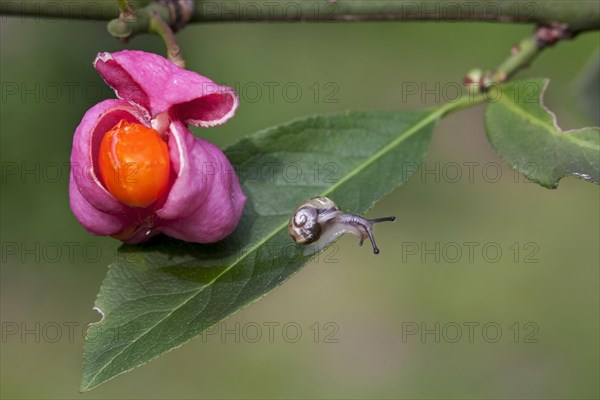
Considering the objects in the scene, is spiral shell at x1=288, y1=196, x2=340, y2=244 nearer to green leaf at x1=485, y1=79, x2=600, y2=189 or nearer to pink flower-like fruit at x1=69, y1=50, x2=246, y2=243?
pink flower-like fruit at x1=69, y1=50, x2=246, y2=243

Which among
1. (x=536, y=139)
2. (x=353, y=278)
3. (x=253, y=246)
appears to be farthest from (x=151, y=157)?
(x=353, y=278)

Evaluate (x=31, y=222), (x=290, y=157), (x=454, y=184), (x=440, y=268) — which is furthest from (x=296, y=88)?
(x=290, y=157)

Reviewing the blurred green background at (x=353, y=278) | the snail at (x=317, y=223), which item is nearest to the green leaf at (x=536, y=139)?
the snail at (x=317, y=223)

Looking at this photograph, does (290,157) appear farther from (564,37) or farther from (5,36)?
(5,36)

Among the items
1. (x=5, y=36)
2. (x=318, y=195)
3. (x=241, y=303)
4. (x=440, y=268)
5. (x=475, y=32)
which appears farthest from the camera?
(x=475, y=32)

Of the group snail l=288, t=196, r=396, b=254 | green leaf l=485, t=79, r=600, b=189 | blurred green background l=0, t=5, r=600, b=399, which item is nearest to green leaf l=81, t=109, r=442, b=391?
snail l=288, t=196, r=396, b=254
